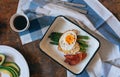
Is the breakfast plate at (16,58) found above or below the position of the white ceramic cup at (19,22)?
below

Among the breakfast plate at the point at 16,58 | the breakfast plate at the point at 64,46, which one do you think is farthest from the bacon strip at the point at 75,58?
the breakfast plate at the point at 16,58

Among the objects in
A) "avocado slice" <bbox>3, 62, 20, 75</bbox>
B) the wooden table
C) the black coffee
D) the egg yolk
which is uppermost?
the egg yolk

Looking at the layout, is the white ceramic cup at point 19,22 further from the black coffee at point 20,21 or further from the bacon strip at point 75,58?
the bacon strip at point 75,58

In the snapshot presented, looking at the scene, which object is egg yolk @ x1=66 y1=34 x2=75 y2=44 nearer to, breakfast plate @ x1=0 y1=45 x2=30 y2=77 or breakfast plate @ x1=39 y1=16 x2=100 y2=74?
breakfast plate @ x1=39 y1=16 x2=100 y2=74

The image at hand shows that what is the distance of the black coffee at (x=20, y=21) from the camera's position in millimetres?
996

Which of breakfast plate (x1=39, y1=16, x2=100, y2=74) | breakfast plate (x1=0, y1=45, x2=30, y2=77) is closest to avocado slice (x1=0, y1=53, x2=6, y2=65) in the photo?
breakfast plate (x1=0, y1=45, x2=30, y2=77)

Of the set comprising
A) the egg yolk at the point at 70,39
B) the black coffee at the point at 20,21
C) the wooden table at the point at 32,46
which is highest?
the egg yolk at the point at 70,39

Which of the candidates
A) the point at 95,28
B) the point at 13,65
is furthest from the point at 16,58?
the point at 95,28

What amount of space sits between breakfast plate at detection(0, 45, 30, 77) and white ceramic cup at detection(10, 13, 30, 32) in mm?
69

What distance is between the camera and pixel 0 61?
100 cm

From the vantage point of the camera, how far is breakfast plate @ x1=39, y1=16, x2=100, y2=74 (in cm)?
97

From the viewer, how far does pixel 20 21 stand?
1000 millimetres

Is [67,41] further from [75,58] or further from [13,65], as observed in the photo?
[13,65]

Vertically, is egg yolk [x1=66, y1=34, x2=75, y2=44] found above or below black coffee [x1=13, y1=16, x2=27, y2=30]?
above
